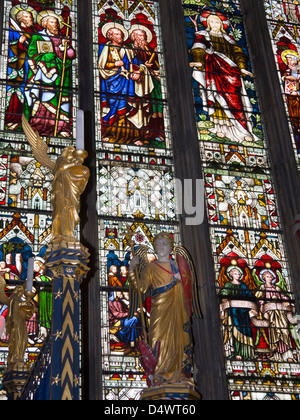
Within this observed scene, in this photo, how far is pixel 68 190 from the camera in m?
4.13

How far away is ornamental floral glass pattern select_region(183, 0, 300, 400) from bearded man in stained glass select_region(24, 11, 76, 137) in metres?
1.94

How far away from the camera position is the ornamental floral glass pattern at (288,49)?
10.6 metres

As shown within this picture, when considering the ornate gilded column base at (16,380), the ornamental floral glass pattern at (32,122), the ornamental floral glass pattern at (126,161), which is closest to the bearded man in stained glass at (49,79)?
A: the ornamental floral glass pattern at (32,122)

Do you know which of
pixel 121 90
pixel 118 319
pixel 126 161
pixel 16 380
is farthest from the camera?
pixel 121 90

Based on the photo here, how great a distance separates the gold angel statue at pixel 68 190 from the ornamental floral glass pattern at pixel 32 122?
375cm

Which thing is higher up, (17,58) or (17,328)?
(17,58)

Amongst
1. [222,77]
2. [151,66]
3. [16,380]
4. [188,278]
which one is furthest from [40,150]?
[222,77]

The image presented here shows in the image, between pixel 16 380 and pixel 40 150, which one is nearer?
pixel 40 150

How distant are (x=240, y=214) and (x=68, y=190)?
18.4ft

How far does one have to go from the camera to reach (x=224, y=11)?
1145 cm

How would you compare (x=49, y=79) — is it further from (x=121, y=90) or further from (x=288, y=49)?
(x=288, y=49)

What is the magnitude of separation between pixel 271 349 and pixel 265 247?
57.8 inches

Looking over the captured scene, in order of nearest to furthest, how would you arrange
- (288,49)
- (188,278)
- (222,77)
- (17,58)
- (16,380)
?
(16,380) → (188,278) → (17,58) → (222,77) → (288,49)

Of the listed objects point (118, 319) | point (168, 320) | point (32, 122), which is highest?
point (32, 122)
